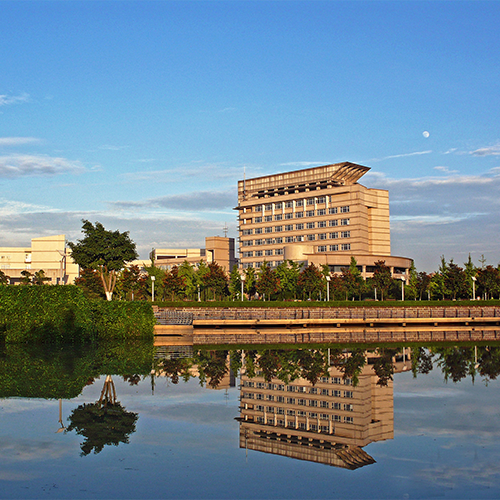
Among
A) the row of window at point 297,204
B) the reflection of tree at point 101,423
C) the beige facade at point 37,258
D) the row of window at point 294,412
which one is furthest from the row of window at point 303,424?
the beige facade at point 37,258

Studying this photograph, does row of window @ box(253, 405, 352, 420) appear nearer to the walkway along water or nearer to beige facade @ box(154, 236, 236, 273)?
the walkway along water

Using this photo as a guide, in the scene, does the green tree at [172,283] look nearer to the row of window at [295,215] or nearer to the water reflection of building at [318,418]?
the row of window at [295,215]

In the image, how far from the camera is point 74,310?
3678 centimetres

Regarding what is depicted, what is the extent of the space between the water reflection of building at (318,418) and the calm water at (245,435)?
53 mm

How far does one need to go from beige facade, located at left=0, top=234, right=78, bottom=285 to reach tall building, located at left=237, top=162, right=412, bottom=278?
4680 centimetres

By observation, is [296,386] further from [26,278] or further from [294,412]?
[26,278]

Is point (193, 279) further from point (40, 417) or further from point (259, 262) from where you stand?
point (40, 417)

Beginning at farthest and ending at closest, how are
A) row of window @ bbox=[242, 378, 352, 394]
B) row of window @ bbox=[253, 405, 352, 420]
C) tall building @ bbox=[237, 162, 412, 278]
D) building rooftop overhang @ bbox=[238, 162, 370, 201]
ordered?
building rooftop overhang @ bbox=[238, 162, 370, 201] → tall building @ bbox=[237, 162, 412, 278] → row of window @ bbox=[242, 378, 352, 394] → row of window @ bbox=[253, 405, 352, 420]

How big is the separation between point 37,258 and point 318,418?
14365 cm

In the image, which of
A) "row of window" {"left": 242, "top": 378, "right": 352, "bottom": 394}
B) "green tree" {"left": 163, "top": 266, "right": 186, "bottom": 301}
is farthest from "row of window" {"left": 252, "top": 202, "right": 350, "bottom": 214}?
"row of window" {"left": 242, "top": 378, "right": 352, "bottom": 394}

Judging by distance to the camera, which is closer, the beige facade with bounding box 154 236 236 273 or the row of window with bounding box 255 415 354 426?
the row of window with bounding box 255 415 354 426

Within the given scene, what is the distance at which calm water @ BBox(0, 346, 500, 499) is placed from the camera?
10.4 m

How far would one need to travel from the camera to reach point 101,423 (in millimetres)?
15125

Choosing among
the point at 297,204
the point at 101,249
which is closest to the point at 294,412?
the point at 101,249
